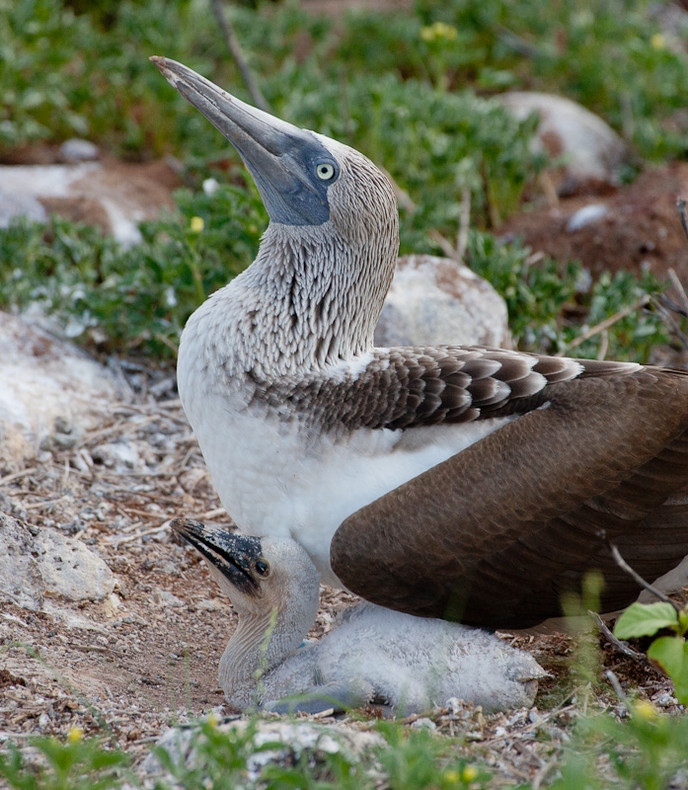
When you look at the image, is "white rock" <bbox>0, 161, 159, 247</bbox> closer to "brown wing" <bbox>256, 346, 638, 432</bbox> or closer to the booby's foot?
"brown wing" <bbox>256, 346, 638, 432</bbox>

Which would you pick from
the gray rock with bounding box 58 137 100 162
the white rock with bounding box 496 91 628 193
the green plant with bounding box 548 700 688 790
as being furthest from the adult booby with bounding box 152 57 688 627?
the white rock with bounding box 496 91 628 193

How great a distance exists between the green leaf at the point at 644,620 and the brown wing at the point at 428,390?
94 cm

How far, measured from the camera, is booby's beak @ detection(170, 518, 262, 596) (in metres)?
3.91

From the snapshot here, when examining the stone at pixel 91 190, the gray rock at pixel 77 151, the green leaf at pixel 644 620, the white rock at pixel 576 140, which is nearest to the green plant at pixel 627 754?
the green leaf at pixel 644 620

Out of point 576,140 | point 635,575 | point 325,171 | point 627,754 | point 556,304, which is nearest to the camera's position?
point 627,754

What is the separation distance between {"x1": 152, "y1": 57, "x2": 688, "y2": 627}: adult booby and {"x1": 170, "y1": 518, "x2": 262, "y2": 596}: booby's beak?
129mm

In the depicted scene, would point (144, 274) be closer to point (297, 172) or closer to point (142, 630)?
point (297, 172)

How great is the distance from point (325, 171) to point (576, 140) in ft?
17.6

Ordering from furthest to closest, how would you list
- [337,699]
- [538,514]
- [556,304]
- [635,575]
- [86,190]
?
[86,190] → [556,304] → [538,514] → [337,699] → [635,575]

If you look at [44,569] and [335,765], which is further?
[44,569]

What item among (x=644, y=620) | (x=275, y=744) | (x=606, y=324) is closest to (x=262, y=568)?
(x=275, y=744)

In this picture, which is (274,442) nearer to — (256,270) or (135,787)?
(256,270)

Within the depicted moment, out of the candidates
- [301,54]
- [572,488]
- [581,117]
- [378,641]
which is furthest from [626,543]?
[301,54]

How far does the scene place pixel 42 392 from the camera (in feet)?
18.3
